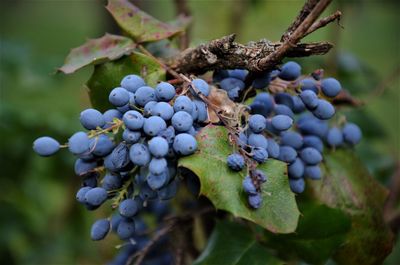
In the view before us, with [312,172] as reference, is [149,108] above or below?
above

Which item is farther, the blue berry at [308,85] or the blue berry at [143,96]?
the blue berry at [308,85]

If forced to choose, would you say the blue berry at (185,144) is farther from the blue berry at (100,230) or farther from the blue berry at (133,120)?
the blue berry at (100,230)

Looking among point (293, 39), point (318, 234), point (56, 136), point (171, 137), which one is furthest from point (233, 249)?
point (56, 136)

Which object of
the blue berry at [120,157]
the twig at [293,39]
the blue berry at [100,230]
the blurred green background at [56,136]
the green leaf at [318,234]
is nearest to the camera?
the twig at [293,39]

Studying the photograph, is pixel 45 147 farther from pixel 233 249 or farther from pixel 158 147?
pixel 233 249

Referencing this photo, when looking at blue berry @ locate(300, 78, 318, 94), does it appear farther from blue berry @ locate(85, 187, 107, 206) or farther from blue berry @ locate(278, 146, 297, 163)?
blue berry @ locate(85, 187, 107, 206)

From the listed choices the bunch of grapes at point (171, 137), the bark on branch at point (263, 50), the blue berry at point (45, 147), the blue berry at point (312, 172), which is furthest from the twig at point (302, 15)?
the blue berry at point (45, 147)
